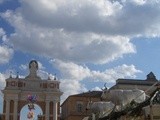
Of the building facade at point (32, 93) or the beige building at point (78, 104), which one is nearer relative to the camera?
the building facade at point (32, 93)

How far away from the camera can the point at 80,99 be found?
231 ft

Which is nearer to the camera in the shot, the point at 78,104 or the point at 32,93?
the point at 32,93

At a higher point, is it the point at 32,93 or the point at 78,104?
the point at 32,93

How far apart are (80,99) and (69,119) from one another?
4.07 m

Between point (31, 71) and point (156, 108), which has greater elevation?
point (31, 71)

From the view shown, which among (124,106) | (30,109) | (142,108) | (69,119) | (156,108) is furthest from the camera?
(69,119)

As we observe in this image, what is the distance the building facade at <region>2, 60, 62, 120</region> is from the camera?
68.1 m

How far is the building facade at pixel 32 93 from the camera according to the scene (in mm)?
68125

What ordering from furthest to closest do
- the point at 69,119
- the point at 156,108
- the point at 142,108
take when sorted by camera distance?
the point at 69,119 → the point at 142,108 → the point at 156,108

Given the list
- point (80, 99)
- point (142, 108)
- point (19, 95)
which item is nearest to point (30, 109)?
point (19, 95)

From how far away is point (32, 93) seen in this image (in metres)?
69.8

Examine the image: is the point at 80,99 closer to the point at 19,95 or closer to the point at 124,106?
the point at 19,95

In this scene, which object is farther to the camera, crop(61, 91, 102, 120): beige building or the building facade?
crop(61, 91, 102, 120): beige building

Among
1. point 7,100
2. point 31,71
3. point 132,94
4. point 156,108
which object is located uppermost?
point 31,71
